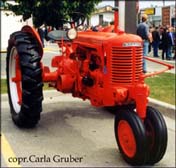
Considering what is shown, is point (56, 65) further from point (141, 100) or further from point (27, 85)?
point (141, 100)

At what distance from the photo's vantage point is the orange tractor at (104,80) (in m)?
4.84

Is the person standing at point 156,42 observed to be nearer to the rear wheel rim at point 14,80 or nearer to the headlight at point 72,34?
the rear wheel rim at point 14,80

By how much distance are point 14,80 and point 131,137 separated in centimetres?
265

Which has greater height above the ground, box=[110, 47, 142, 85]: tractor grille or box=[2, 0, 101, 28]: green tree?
box=[2, 0, 101, 28]: green tree

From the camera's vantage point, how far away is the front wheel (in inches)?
183

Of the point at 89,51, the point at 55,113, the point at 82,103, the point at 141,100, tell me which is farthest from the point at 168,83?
the point at 141,100

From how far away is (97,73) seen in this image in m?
5.52

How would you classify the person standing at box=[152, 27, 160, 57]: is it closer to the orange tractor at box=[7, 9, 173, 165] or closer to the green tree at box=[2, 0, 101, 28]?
the green tree at box=[2, 0, 101, 28]

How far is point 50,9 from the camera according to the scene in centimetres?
1266

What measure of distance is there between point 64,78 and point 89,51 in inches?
20.7

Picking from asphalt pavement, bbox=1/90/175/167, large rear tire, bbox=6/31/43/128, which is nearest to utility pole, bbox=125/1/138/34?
asphalt pavement, bbox=1/90/175/167

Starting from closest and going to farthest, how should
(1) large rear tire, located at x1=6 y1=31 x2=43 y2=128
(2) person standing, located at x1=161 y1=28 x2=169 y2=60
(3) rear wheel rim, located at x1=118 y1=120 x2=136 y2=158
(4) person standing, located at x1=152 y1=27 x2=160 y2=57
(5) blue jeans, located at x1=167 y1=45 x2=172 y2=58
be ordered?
1. (3) rear wheel rim, located at x1=118 y1=120 x2=136 y2=158
2. (1) large rear tire, located at x1=6 y1=31 x2=43 y2=128
3. (5) blue jeans, located at x1=167 y1=45 x2=172 y2=58
4. (2) person standing, located at x1=161 y1=28 x2=169 y2=60
5. (4) person standing, located at x1=152 y1=27 x2=160 y2=57

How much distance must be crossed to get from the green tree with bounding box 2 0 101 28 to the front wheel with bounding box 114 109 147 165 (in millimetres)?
7753

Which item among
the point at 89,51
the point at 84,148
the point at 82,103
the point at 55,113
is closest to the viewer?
the point at 84,148
